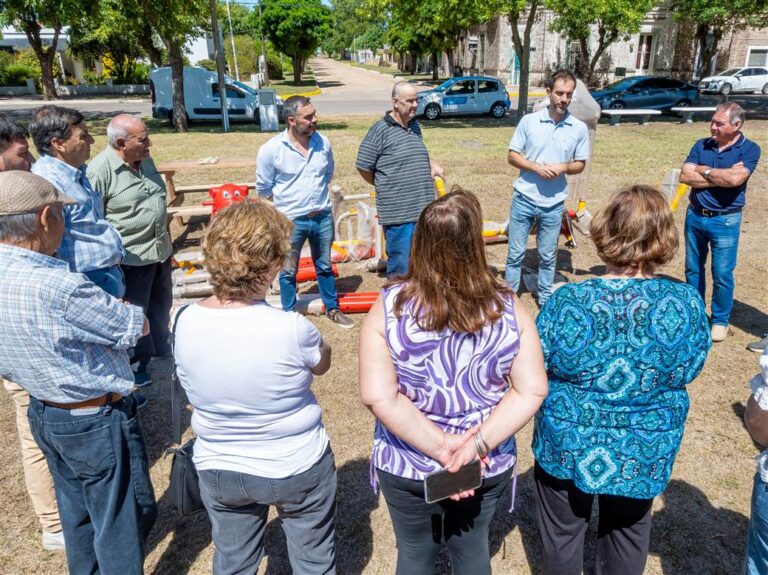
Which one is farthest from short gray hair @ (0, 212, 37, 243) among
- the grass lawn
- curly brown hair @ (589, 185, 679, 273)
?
curly brown hair @ (589, 185, 679, 273)

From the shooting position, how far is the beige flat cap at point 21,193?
6.04 ft

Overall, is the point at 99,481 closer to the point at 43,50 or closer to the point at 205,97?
the point at 205,97

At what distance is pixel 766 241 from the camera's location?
7.18 m

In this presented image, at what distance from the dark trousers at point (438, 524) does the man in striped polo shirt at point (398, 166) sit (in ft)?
9.71

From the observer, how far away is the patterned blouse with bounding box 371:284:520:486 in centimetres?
178

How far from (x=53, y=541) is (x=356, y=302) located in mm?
3083

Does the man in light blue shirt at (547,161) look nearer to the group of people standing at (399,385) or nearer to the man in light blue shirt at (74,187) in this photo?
the group of people standing at (399,385)

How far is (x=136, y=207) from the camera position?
12.3 ft

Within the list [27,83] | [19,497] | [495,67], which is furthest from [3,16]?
[495,67]

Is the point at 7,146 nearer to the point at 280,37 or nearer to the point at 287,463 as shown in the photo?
the point at 287,463

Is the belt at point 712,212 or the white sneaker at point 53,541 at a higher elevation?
the belt at point 712,212

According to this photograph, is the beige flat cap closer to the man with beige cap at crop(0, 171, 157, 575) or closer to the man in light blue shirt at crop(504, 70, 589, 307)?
the man with beige cap at crop(0, 171, 157, 575)

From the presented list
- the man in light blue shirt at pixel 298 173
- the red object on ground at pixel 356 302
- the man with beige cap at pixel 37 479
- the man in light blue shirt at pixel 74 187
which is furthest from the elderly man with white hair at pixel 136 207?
the red object on ground at pixel 356 302

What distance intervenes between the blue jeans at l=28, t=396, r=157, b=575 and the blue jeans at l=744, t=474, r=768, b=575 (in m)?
2.22
